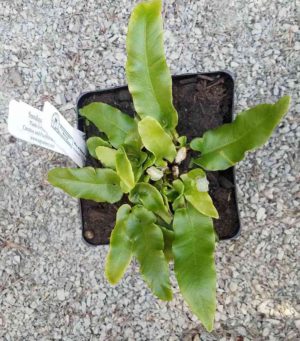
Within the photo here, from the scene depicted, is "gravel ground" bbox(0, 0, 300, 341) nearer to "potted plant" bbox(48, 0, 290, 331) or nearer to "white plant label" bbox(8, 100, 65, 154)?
"potted plant" bbox(48, 0, 290, 331)

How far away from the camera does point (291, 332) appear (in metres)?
1.57

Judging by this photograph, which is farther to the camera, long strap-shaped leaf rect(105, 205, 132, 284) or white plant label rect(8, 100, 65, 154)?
long strap-shaped leaf rect(105, 205, 132, 284)

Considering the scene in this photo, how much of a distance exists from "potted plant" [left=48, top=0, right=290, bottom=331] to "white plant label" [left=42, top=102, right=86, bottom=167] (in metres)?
0.04

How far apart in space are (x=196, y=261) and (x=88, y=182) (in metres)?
0.32

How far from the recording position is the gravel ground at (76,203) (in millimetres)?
1595

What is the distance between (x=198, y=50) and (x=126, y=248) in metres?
0.75

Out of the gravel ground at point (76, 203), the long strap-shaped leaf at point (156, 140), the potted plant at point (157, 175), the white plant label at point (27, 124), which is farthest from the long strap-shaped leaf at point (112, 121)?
the gravel ground at point (76, 203)

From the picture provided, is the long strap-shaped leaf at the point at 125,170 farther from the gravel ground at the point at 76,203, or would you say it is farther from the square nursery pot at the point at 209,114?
the gravel ground at the point at 76,203

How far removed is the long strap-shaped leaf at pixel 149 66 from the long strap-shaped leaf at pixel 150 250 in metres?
0.24

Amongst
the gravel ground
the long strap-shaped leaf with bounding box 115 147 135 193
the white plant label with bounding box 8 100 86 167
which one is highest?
the white plant label with bounding box 8 100 86 167

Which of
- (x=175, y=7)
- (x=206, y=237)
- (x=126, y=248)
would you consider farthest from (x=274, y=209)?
(x=175, y=7)

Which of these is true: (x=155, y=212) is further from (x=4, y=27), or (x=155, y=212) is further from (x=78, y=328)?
(x=4, y=27)

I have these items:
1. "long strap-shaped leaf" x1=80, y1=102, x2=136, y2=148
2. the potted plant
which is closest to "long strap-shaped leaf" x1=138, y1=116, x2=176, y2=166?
the potted plant

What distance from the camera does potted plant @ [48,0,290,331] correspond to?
1.13 metres
